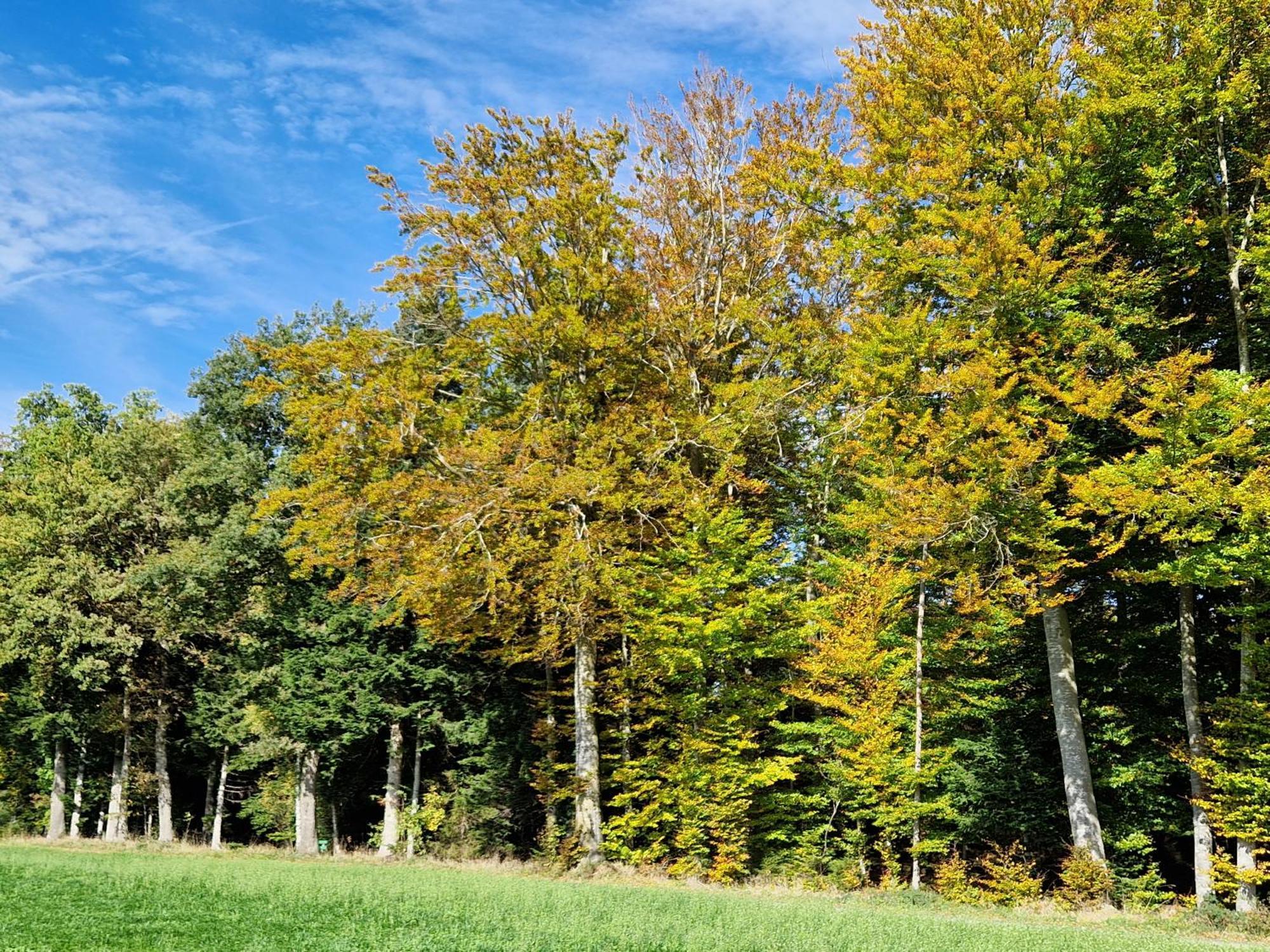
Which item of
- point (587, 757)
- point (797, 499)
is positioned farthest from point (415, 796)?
point (797, 499)

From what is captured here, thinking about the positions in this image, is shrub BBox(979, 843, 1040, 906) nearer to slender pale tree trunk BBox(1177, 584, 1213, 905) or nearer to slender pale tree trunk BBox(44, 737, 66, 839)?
slender pale tree trunk BBox(1177, 584, 1213, 905)

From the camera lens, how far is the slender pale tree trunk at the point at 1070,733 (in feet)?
50.4

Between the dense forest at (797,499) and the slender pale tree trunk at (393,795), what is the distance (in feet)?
0.63

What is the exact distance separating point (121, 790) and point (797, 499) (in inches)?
1007

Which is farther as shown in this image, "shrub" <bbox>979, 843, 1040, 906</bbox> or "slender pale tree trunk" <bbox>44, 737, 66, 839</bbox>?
"slender pale tree trunk" <bbox>44, 737, 66, 839</bbox>

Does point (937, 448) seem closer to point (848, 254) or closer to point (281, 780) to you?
point (848, 254)

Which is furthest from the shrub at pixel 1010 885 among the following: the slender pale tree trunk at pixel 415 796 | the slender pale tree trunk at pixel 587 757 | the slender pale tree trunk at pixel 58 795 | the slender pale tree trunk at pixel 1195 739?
the slender pale tree trunk at pixel 58 795

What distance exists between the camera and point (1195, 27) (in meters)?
14.5

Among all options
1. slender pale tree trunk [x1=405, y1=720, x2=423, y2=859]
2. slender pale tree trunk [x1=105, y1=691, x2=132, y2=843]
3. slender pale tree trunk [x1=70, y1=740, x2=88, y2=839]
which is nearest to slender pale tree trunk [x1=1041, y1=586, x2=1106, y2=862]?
slender pale tree trunk [x1=405, y1=720, x2=423, y2=859]

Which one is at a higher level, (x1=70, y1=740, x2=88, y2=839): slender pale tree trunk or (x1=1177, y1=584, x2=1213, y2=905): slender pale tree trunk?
(x1=1177, y1=584, x2=1213, y2=905): slender pale tree trunk

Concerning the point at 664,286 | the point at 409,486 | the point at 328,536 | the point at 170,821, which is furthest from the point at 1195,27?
the point at 170,821

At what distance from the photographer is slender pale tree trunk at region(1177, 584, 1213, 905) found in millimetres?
14398

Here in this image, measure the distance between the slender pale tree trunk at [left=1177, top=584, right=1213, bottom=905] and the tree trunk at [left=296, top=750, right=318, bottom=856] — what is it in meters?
22.8

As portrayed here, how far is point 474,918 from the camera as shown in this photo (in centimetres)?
994
